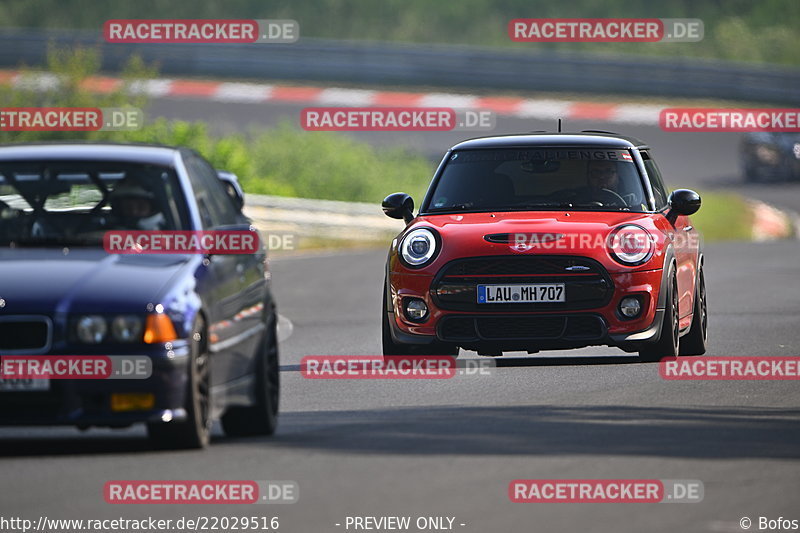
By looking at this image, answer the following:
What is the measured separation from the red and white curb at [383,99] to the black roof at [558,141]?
20.9 metres

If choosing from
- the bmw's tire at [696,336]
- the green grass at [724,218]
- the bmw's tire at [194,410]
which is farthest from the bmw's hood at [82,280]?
the green grass at [724,218]

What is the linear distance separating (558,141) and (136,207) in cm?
491

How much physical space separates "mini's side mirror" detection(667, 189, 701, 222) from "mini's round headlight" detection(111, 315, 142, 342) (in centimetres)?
567

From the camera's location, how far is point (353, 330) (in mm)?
Answer: 15930

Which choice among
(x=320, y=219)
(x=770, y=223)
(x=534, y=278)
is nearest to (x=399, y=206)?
(x=534, y=278)

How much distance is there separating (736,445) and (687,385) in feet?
8.82

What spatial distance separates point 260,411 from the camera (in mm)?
9023

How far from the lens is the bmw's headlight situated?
472 inches

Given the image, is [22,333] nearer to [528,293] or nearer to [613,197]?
[528,293]

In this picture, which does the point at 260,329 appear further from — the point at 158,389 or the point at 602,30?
the point at 602,30

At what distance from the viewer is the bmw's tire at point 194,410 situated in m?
8.12

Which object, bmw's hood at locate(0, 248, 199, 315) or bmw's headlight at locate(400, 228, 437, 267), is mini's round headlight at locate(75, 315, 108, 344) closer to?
bmw's hood at locate(0, 248, 199, 315)

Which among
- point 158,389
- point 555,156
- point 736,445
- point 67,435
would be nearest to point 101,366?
point 158,389

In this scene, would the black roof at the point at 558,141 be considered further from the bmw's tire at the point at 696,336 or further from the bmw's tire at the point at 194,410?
the bmw's tire at the point at 194,410
